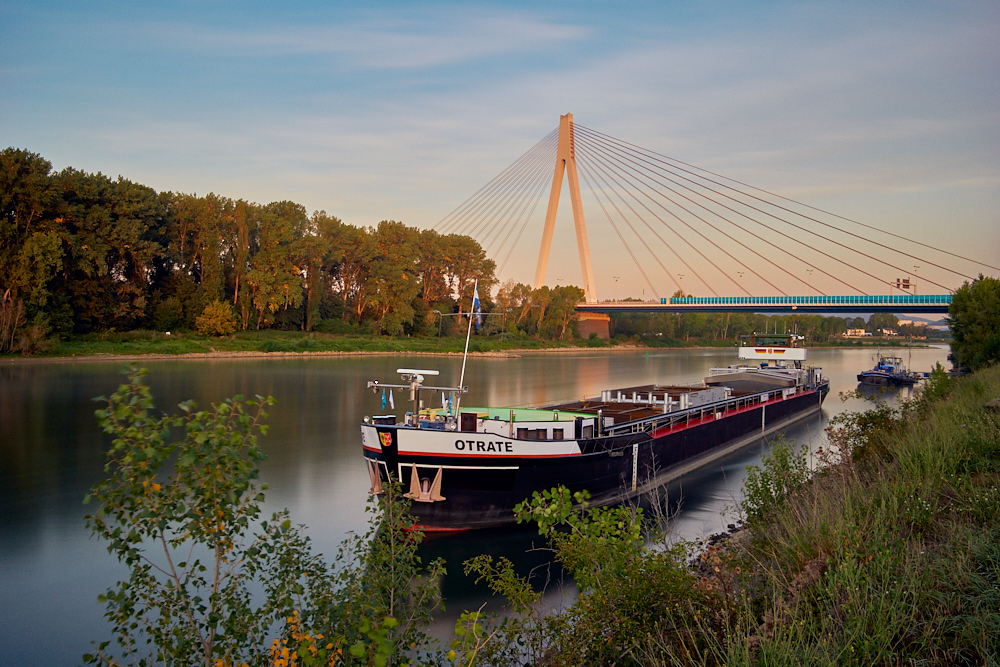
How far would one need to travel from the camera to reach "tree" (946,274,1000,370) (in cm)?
2675

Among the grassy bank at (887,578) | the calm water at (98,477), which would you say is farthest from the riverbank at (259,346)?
the grassy bank at (887,578)

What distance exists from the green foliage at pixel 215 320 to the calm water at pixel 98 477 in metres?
14.9

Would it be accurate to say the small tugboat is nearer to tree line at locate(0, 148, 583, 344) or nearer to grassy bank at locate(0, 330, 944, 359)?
tree line at locate(0, 148, 583, 344)

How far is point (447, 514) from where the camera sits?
39.2 feet

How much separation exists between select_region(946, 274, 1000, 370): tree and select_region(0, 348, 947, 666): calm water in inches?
242

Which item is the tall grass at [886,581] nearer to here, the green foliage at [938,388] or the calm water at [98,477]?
the calm water at [98,477]

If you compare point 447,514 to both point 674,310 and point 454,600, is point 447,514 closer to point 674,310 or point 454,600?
point 454,600

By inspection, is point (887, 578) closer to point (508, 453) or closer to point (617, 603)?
point (617, 603)

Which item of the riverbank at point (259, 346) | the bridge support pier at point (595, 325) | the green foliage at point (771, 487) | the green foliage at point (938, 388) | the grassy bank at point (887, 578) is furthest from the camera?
the bridge support pier at point (595, 325)

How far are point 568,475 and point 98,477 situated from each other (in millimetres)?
11414

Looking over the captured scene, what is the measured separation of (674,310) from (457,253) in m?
26.6

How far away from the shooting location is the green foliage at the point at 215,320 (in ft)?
179

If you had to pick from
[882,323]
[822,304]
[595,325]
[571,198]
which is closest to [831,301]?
[822,304]

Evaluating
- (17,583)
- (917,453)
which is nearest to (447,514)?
(17,583)
